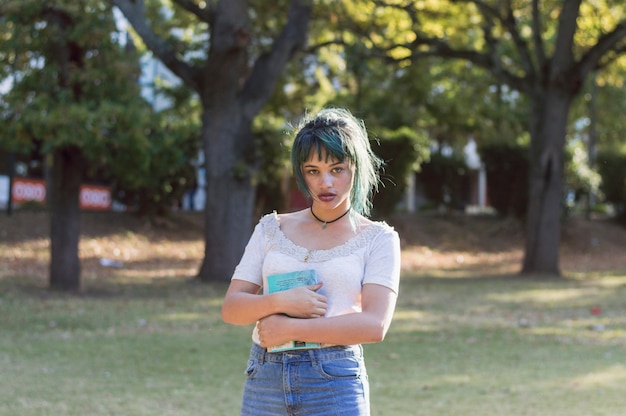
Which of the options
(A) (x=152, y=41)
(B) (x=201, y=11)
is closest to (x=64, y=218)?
(A) (x=152, y=41)

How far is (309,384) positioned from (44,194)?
23418 millimetres

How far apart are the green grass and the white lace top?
4118mm

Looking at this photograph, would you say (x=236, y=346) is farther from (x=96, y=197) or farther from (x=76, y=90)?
(x=96, y=197)

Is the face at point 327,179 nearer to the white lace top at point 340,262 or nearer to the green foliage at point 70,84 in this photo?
the white lace top at point 340,262

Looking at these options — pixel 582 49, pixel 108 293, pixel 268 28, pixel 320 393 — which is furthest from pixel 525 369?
pixel 582 49

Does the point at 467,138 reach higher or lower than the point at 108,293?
higher

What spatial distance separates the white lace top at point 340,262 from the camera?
3.11 m

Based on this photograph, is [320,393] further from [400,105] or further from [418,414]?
[400,105]

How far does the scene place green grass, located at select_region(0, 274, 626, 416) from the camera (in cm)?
752

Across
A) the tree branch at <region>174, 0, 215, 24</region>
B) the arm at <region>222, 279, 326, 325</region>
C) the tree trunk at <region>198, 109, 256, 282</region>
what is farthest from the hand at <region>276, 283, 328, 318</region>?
the tree branch at <region>174, 0, 215, 24</region>

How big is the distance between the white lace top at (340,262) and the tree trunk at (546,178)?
18.1 metres

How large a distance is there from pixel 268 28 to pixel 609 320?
10.1 meters

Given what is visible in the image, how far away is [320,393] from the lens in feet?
10.0

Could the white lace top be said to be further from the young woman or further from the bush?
the bush
